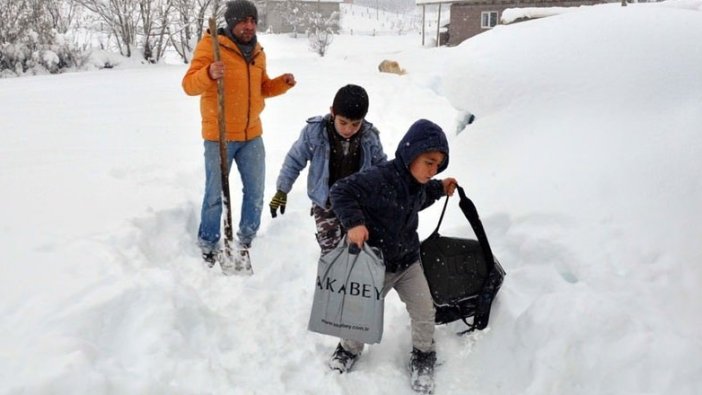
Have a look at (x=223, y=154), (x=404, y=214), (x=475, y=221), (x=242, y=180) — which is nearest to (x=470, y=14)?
(x=242, y=180)

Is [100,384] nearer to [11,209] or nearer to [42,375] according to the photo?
[42,375]

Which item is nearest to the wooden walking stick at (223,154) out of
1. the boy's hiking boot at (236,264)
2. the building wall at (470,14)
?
the boy's hiking boot at (236,264)

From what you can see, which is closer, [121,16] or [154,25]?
[121,16]

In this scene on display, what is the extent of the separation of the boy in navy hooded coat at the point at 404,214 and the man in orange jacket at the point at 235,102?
1335 millimetres

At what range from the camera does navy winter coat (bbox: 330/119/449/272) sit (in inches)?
96.1

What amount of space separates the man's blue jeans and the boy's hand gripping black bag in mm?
1504

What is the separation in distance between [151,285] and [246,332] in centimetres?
59

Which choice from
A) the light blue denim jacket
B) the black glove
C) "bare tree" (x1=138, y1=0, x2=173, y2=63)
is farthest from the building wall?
the black glove

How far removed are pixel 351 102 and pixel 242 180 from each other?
138 centimetres

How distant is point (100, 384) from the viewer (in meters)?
2.01

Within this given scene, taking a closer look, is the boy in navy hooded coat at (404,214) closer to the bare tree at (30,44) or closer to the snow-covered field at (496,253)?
the snow-covered field at (496,253)

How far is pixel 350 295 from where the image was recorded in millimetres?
2541

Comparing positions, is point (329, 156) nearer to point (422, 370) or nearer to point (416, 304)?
point (416, 304)

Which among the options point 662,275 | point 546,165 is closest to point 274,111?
point 546,165
